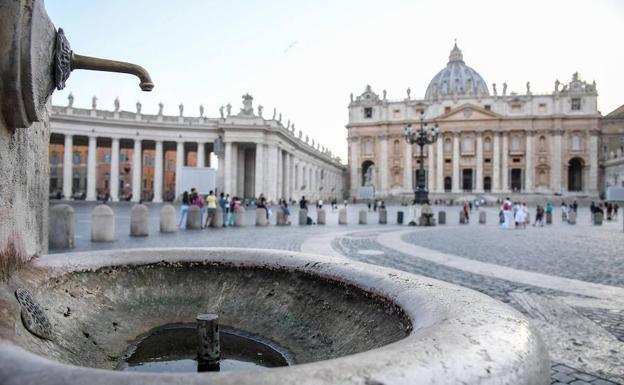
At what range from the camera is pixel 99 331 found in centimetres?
229

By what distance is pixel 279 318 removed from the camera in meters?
2.56

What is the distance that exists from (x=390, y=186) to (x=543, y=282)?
7147cm

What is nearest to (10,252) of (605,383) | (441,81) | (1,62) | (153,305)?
(1,62)

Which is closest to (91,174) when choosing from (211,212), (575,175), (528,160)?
(211,212)

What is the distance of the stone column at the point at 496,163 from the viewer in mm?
72188

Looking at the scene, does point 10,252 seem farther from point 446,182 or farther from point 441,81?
point 441,81

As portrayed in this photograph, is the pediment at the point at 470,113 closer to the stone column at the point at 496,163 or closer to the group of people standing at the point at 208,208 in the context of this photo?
the stone column at the point at 496,163

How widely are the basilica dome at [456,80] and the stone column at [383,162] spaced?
27.6m

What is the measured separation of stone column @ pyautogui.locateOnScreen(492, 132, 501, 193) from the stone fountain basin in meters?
75.6

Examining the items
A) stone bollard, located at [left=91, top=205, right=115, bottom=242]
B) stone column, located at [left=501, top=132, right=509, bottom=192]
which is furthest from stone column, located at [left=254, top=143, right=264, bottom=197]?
stone column, located at [left=501, top=132, right=509, bottom=192]

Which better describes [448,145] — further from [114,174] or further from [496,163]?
[114,174]

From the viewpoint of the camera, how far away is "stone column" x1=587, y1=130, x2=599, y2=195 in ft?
227

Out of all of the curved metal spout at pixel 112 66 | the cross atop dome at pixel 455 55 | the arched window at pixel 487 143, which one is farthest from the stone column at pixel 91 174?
the cross atop dome at pixel 455 55

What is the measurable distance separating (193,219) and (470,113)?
66402 millimetres
